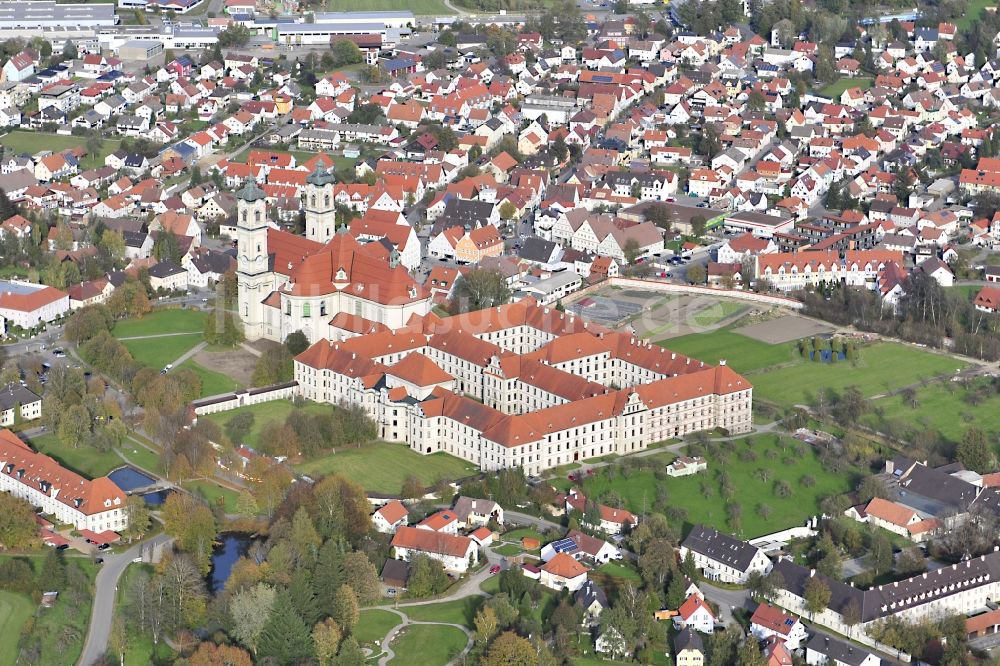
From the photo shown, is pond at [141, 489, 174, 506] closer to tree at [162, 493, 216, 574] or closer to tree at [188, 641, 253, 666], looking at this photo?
tree at [162, 493, 216, 574]

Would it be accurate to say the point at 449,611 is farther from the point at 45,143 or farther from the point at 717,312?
the point at 45,143

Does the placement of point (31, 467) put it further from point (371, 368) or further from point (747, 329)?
point (747, 329)

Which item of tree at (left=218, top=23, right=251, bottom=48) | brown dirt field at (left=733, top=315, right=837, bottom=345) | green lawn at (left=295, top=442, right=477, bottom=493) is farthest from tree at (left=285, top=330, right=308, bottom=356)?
tree at (left=218, top=23, right=251, bottom=48)

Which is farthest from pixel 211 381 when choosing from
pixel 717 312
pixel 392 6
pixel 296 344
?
pixel 392 6

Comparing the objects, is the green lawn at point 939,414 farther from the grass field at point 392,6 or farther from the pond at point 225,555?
the grass field at point 392,6

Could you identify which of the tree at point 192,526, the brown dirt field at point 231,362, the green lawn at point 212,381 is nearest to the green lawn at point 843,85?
the brown dirt field at point 231,362
